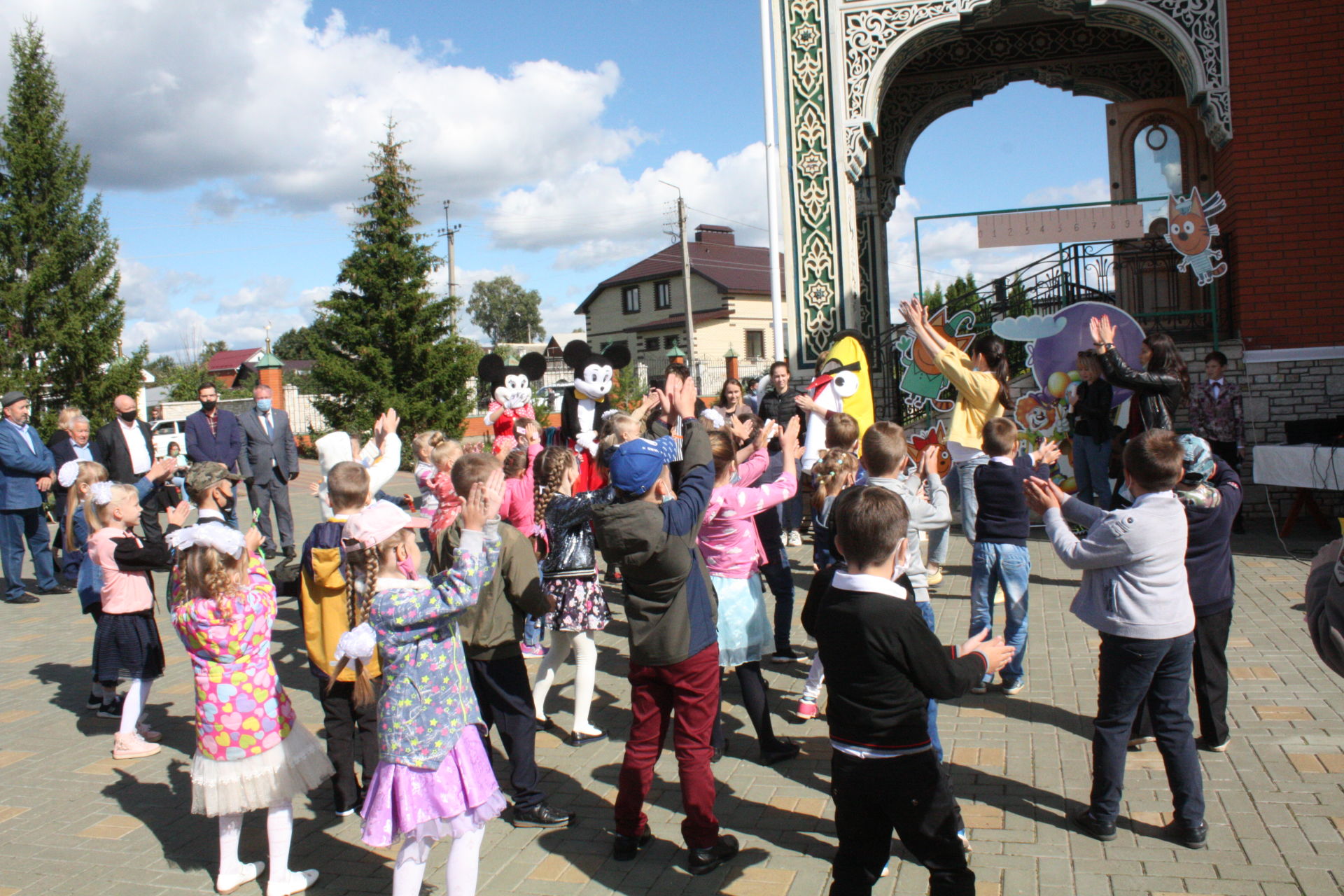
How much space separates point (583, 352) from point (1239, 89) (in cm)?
741

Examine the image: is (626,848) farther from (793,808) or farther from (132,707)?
(132,707)

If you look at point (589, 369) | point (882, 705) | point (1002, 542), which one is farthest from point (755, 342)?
point (882, 705)

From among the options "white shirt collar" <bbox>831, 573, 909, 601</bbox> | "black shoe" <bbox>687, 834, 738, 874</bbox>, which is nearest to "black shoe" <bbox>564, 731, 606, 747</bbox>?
"black shoe" <bbox>687, 834, 738, 874</bbox>

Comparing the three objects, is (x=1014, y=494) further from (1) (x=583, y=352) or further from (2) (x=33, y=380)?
(2) (x=33, y=380)

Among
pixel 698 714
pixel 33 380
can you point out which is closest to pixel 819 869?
pixel 698 714

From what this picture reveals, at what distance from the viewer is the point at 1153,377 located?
7.09 meters

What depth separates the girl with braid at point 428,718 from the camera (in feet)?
10.4

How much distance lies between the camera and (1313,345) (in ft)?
31.9

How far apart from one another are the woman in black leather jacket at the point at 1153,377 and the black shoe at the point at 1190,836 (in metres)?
3.94

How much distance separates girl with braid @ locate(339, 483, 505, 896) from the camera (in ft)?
10.4

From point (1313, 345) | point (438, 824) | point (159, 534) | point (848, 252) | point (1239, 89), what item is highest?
point (1239, 89)

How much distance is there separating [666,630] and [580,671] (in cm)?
163

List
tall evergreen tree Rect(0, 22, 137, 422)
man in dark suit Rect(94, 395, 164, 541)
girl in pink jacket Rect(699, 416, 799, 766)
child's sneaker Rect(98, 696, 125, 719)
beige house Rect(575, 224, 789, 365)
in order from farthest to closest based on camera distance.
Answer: beige house Rect(575, 224, 789, 365)
tall evergreen tree Rect(0, 22, 137, 422)
man in dark suit Rect(94, 395, 164, 541)
child's sneaker Rect(98, 696, 125, 719)
girl in pink jacket Rect(699, 416, 799, 766)

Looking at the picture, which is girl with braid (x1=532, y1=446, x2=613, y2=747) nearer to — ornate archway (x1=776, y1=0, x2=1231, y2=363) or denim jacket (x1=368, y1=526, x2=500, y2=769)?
denim jacket (x1=368, y1=526, x2=500, y2=769)
